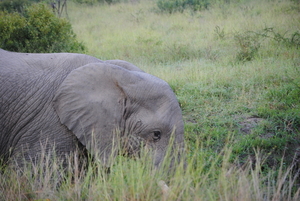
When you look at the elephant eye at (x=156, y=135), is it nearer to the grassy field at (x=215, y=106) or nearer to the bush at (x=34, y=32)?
the grassy field at (x=215, y=106)

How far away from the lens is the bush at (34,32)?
27.0 feet

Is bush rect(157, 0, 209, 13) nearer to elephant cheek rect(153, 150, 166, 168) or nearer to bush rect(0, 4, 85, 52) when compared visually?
bush rect(0, 4, 85, 52)

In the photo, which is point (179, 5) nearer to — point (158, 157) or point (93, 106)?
point (93, 106)

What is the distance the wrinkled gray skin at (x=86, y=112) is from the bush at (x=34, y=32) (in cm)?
516

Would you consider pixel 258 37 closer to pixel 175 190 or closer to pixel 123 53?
pixel 123 53

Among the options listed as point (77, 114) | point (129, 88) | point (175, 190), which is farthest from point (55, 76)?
point (175, 190)

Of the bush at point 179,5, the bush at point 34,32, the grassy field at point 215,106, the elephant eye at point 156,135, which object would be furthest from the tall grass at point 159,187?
the bush at point 179,5

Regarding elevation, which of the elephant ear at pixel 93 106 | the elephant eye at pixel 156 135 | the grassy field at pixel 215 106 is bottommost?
the grassy field at pixel 215 106

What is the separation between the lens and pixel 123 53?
31.6 feet


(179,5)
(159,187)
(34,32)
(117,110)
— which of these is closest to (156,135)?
(117,110)

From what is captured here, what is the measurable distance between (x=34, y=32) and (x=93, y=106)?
5.93 meters

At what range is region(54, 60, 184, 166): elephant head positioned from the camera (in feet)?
10.5

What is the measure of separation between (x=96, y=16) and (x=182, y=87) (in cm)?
1162

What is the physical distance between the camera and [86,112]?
3.20 meters
